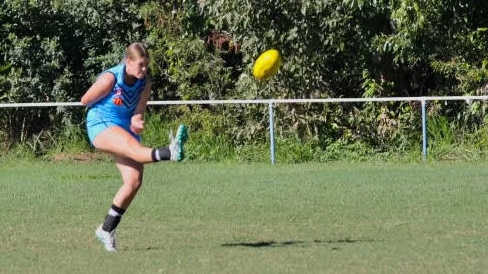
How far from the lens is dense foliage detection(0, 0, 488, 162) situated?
20.9m

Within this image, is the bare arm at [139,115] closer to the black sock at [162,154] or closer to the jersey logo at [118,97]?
the jersey logo at [118,97]

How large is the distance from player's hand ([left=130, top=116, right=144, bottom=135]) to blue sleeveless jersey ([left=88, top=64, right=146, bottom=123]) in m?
0.11

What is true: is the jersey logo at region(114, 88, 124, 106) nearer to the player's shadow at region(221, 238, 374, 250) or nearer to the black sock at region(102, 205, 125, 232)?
the black sock at region(102, 205, 125, 232)

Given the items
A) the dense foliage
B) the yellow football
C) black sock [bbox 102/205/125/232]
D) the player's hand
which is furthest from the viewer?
the dense foliage

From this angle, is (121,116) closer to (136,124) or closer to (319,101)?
(136,124)

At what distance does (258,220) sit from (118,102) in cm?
272

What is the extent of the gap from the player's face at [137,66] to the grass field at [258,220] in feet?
4.80

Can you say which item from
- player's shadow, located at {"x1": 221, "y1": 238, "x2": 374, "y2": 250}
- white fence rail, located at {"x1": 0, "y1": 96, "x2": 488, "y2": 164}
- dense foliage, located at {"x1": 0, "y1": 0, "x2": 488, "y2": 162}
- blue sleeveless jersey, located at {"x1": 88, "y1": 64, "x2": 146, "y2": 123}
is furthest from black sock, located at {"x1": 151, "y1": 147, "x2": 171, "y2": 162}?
white fence rail, located at {"x1": 0, "y1": 96, "x2": 488, "y2": 164}

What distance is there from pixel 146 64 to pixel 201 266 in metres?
1.92

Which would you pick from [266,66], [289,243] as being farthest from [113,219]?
[266,66]

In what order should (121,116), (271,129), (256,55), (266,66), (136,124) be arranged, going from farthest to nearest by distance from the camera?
(256,55), (271,129), (266,66), (121,116), (136,124)

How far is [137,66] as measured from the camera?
32.2 feet

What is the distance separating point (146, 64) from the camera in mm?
9852

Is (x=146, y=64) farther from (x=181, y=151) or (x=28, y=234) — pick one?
(x=28, y=234)
